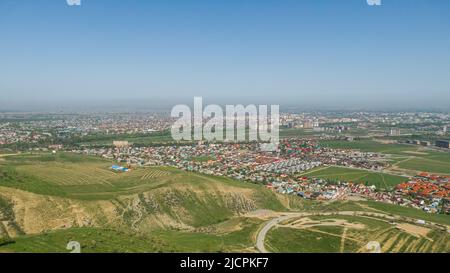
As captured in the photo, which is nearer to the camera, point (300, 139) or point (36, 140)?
point (36, 140)

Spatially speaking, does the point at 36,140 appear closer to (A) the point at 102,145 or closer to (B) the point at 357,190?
(A) the point at 102,145

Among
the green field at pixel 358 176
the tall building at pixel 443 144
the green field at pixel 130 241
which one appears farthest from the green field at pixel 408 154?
the green field at pixel 130 241

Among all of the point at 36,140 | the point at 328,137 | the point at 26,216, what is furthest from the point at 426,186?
the point at 36,140

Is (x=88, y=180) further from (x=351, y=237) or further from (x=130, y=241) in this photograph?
(x=351, y=237)

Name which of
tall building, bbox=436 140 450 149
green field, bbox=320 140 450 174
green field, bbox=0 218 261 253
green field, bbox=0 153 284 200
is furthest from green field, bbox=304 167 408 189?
tall building, bbox=436 140 450 149

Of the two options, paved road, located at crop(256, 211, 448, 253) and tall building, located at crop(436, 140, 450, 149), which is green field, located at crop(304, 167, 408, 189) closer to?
paved road, located at crop(256, 211, 448, 253)

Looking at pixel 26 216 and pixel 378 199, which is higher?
pixel 26 216

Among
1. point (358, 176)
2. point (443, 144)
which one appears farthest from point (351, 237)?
point (443, 144)
